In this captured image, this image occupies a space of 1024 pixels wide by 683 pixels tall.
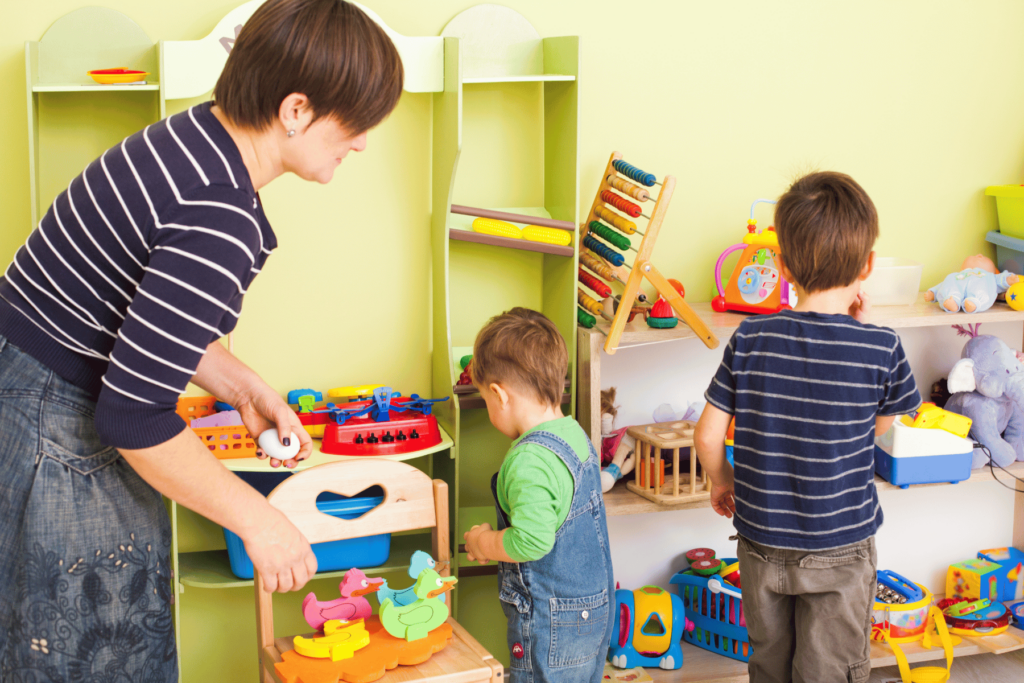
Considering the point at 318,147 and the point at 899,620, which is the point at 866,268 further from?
the point at 899,620

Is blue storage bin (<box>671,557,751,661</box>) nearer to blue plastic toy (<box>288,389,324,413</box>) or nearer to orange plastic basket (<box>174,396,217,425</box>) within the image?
blue plastic toy (<box>288,389,324,413</box>)

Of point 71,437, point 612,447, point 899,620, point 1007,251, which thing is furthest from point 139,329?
point 1007,251

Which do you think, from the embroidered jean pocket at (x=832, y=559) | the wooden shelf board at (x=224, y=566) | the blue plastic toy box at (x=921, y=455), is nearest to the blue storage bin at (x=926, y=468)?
the blue plastic toy box at (x=921, y=455)

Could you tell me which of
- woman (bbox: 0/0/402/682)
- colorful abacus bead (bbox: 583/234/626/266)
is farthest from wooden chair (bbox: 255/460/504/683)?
colorful abacus bead (bbox: 583/234/626/266)

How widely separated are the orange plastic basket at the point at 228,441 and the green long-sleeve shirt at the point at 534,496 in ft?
2.23

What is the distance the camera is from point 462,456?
223cm

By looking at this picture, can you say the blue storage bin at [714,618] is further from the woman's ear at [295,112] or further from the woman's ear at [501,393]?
the woman's ear at [295,112]

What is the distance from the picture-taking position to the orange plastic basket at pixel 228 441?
1.89 m

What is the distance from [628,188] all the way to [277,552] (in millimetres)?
1271

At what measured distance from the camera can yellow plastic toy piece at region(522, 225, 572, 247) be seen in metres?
1.99

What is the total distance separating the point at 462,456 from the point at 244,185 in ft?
4.60

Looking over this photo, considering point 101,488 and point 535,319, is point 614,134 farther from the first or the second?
point 101,488

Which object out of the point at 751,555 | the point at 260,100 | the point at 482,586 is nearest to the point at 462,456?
the point at 482,586

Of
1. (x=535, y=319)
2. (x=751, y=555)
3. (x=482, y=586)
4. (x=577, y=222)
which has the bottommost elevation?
(x=482, y=586)
